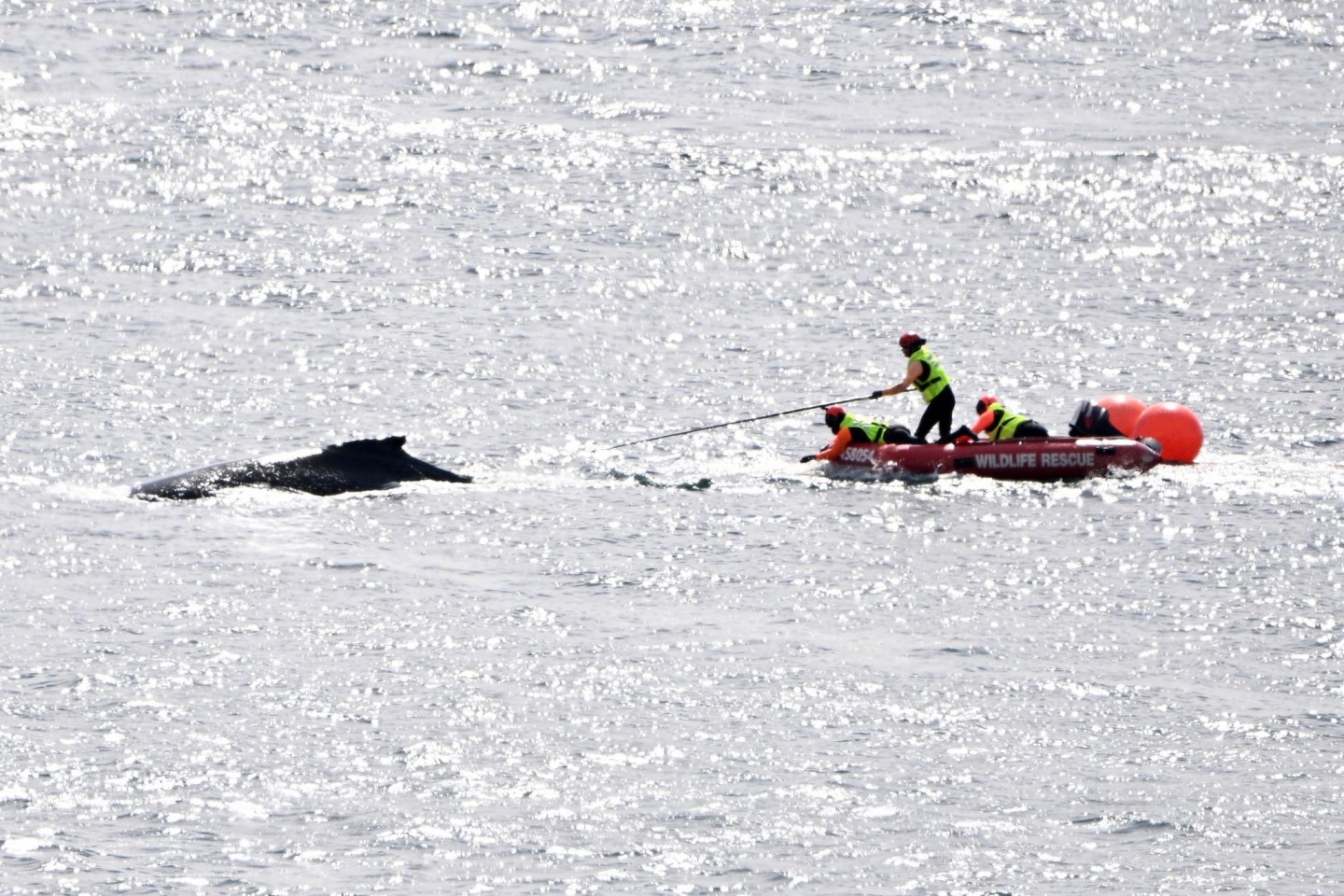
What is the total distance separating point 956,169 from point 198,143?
58.7 ft

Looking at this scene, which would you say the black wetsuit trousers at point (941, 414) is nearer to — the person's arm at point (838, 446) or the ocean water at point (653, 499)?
the person's arm at point (838, 446)

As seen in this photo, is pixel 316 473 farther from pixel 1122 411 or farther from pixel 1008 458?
pixel 1122 411

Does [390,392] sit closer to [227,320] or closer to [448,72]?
[227,320]

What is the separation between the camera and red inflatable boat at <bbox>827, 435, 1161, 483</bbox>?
24.4m

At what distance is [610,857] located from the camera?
43.3ft

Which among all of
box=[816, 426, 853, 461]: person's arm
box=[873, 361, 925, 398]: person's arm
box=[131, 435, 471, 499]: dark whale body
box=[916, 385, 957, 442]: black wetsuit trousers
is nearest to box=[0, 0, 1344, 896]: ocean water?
box=[131, 435, 471, 499]: dark whale body

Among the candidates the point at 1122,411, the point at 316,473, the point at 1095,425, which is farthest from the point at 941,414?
the point at 316,473

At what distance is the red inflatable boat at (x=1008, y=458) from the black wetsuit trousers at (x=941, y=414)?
1.02 meters

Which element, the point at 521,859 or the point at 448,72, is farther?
the point at 448,72

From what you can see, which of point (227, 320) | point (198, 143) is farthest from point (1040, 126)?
point (227, 320)

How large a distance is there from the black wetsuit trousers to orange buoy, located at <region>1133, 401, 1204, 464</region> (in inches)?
91.7

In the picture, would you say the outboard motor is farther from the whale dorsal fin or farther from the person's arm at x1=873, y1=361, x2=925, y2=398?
the whale dorsal fin

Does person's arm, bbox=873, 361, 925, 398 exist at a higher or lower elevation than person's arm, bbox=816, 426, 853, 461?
higher

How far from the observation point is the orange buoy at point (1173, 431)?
2494 centimetres
